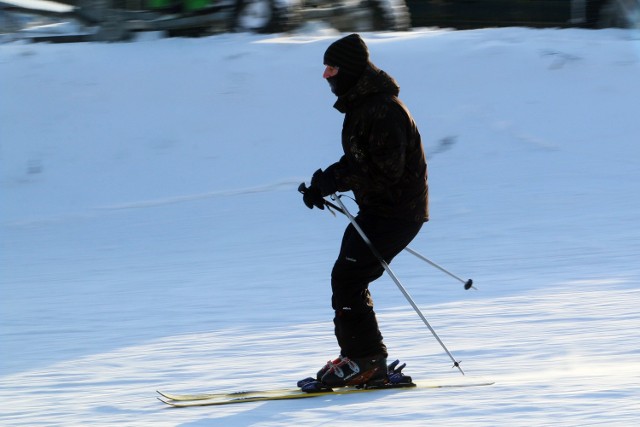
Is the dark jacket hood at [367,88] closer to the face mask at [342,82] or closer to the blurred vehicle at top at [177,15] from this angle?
the face mask at [342,82]

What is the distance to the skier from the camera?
4.68m

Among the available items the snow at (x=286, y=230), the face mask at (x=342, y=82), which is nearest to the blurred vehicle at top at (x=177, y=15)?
the snow at (x=286, y=230)

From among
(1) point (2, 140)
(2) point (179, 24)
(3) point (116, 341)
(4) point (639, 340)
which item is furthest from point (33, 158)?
(4) point (639, 340)

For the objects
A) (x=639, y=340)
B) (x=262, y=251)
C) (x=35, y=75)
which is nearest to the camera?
(x=639, y=340)

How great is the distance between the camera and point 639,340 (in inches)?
227

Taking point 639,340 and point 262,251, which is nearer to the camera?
point 639,340

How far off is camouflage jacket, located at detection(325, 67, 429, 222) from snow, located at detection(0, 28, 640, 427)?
90 cm

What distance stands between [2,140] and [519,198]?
208 inches

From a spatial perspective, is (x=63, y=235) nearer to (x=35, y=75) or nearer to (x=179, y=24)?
(x=35, y=75)

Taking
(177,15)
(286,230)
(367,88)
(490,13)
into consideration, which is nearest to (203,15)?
(177,15)

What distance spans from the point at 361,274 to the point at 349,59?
961 millimetres

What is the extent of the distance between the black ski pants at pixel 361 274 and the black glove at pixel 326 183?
0.70 feet

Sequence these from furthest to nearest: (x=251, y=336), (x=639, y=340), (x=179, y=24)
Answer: (x=179, y=24) → (x=251, y=336) → (x=639, y=340)

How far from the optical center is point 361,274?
192 inches
